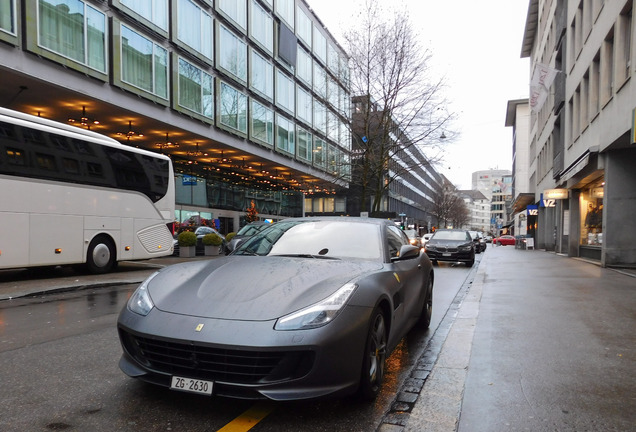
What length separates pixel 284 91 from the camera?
115ft

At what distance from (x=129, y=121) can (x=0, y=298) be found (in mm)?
14755

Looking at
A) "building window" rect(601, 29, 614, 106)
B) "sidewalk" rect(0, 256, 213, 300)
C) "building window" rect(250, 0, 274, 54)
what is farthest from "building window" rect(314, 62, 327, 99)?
"sidewalk" rect(0, 256, 213, 300)

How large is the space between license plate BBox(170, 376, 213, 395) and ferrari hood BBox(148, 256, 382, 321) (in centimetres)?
41

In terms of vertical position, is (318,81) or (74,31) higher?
(318,81)

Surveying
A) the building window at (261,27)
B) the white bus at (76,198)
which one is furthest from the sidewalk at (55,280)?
the building window at (261,27)

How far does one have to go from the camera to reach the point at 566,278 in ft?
39.3

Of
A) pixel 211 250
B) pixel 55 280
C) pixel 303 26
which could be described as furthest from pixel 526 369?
pixel 303 26

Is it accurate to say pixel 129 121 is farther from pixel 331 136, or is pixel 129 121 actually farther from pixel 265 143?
pixel 331 136

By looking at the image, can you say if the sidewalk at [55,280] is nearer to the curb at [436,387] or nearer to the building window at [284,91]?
the curb at [436,387]

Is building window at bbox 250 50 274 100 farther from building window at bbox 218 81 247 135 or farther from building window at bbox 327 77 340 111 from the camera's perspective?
building window at bbox 327 77 340 111

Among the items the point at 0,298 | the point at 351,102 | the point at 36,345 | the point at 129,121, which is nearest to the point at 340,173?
the point at 351,102

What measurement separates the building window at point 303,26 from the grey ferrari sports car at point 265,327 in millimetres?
36069

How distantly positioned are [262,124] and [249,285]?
94.7 ft

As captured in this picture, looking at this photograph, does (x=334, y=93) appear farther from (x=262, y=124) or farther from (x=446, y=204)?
(x=446, y=204)
